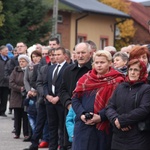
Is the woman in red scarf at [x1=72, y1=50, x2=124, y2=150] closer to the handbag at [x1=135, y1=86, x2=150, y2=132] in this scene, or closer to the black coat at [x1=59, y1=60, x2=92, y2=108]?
the handbag at [x1=135, y1=86, x2=150, y2=132]

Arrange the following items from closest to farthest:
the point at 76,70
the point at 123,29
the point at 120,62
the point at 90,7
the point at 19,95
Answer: the point at 76,70, the point at 120,62, the point at 19,95, the point at 90,7, the point at 123,29

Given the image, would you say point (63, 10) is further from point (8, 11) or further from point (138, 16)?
point (138, 16)

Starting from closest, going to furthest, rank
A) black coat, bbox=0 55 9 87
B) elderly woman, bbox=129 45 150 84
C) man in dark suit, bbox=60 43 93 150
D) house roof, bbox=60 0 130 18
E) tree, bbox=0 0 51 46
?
1. elderly woman, bbox=129 45 150 84
2. man in dark suit, bbox=60 43 93 150
3. black coat, bbox=0 55 9 87
4. tree, bbox=0 0 51 46
5. house roof, bbox=60 0 130 18

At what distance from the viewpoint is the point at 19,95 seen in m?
13.4

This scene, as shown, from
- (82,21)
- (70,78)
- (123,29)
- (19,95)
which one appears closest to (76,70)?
(70,78)

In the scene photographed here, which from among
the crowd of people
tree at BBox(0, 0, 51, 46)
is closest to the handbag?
the crowd of people

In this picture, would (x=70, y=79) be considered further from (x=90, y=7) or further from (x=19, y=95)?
(x=90, y=7)

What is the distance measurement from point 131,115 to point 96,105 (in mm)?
785

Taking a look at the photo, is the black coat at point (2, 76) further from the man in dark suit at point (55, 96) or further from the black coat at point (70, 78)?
the black coat at point (70, 78)

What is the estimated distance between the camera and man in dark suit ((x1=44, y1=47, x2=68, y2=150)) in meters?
10.7

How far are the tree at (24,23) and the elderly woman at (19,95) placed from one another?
17156 millimetres

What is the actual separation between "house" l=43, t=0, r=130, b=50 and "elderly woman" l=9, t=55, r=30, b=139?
27222 mm

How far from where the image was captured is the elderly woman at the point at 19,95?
13281 mm

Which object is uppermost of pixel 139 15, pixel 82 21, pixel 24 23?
pixel 139 15
